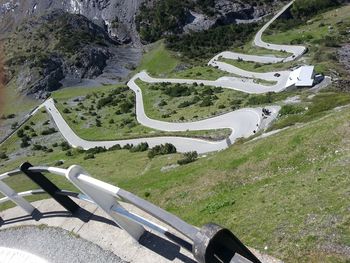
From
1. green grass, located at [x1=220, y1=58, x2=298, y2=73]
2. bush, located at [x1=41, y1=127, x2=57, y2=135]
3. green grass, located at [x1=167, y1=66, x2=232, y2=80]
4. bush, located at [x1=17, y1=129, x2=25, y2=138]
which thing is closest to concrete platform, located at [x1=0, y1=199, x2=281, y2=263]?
bush, located at [x1=41, y1=127, x2=57, y2=135]

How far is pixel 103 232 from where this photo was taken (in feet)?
45.1

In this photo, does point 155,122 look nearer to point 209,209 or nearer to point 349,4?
point 209,209

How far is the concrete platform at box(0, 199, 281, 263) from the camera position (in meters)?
11.9

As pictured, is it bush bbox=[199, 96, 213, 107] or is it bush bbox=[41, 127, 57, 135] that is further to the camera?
bush bbox=[41, 127, 57, 135]

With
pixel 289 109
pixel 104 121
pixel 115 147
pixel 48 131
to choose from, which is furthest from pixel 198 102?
pixel 48 131

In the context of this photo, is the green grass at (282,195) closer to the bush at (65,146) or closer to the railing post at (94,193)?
the railing post at (94,193)

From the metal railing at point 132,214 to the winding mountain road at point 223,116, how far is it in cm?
5043

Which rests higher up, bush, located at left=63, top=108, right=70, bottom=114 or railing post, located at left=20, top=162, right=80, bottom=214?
railing post, located at left=20, top=162, right=80, bottom=214

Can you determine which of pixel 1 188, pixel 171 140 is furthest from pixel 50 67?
pixel 1 188

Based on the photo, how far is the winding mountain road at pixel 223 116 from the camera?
231 feet

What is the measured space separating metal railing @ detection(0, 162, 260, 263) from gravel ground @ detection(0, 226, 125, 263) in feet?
3.11

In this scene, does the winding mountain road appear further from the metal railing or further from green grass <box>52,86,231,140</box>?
the metal railing

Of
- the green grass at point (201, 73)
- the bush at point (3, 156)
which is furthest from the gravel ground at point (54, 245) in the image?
the green grass at point (201, 73)

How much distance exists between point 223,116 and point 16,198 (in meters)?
67.6
